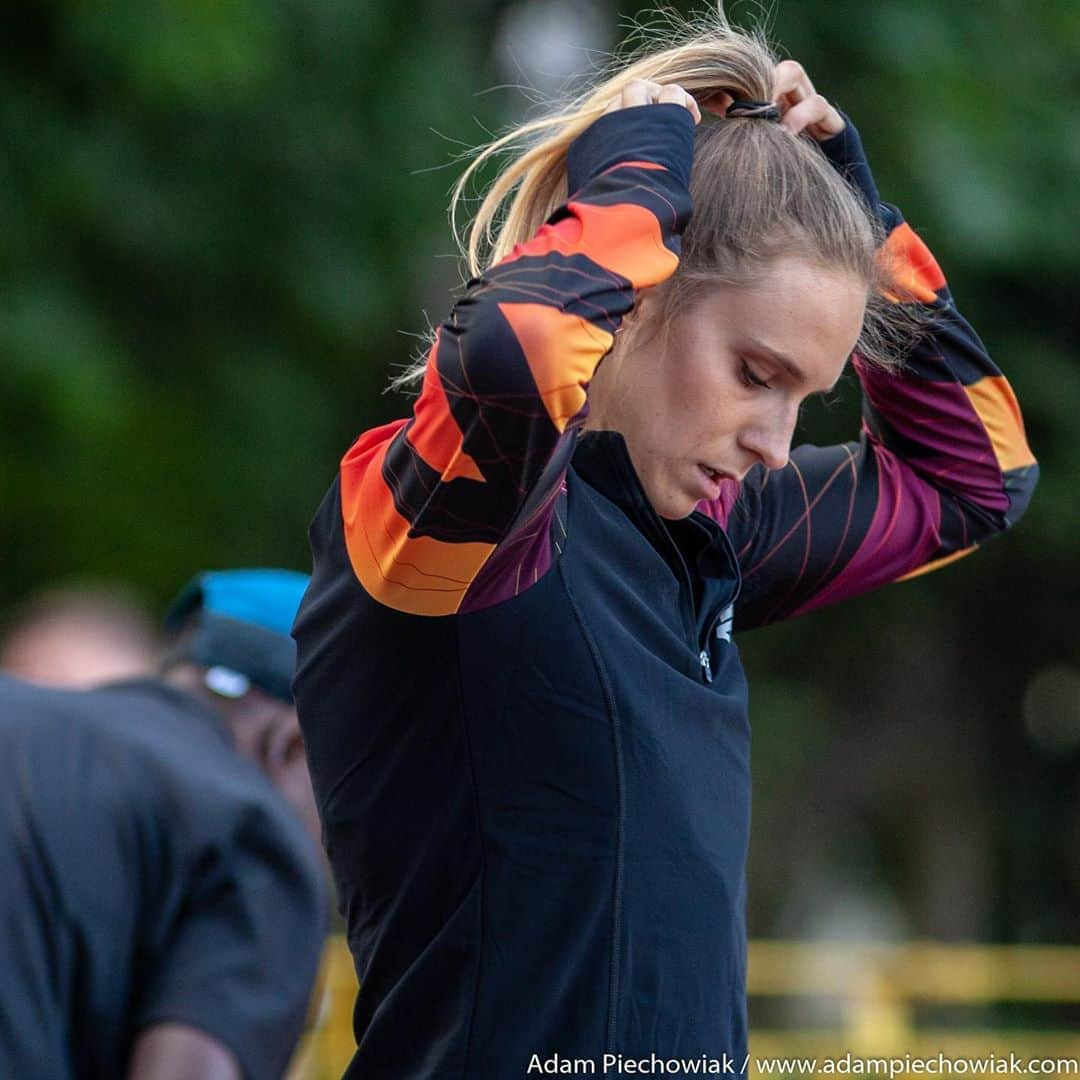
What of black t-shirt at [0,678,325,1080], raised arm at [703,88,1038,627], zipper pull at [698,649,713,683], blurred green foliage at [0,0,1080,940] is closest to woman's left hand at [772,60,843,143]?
raised arm at [703,88,1038,627]

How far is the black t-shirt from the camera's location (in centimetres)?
267

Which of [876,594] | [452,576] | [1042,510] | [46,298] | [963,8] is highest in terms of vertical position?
[452,576]

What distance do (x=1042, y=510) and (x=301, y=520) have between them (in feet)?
9.78

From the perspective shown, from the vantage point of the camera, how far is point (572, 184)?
1855 millimetres

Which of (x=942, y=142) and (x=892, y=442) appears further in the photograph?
(x=942, y=142)

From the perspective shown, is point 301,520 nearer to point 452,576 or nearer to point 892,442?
point 892,442

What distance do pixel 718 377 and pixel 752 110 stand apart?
1.25 feet

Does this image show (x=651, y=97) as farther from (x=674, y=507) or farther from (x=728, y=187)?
(x=674, y=507)

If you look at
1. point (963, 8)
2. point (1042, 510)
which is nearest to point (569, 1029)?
point (963, 8)

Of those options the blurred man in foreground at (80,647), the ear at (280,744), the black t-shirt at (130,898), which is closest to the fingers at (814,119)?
the black t-shirt at (130,898)

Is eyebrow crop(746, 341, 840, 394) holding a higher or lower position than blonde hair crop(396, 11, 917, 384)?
lower

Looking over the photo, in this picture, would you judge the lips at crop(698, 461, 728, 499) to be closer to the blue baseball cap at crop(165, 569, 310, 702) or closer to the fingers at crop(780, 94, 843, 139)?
the fingers at crop(780, 94, 843, 139)

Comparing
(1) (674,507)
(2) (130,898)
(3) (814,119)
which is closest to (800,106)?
(3) (814,119)

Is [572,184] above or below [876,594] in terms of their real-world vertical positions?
above
